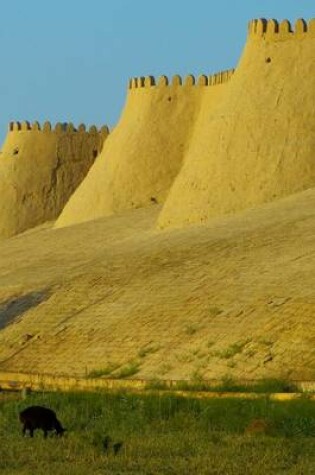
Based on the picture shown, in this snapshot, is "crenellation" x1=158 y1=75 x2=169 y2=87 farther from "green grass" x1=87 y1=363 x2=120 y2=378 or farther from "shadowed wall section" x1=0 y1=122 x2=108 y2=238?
"green grass" x1=87 y1=363 x2=120 y2=378

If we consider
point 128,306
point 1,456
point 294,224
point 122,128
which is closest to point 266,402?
point 1,456

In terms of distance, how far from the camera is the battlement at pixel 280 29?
1161 inches

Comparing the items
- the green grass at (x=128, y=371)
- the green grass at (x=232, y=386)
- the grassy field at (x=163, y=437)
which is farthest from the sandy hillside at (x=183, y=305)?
the grassy field at (x=163, y=437)

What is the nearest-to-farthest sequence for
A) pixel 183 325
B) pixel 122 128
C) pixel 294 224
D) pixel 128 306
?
pixel 183 325 → pixel 128 306 → pixel 294 224 → pixel 122 128

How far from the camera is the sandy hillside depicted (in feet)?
66.1

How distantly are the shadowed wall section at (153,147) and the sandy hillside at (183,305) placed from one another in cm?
707

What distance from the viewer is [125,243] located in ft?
102

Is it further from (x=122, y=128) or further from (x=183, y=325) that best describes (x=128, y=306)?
(x=122, y=128)

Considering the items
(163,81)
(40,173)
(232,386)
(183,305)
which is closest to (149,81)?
(163,81)

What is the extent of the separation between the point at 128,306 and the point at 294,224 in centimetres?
377

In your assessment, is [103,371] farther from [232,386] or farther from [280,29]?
[280,29]

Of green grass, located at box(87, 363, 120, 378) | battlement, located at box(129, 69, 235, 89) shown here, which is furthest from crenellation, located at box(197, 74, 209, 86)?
green grass, located at box(87, 363, 120, 378)

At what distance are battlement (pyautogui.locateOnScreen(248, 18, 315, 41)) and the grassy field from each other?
41.2 ft

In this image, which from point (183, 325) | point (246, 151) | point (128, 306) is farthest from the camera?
point (246, 151)
